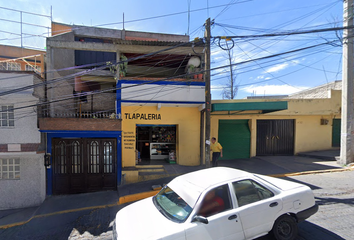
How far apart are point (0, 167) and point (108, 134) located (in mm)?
4300

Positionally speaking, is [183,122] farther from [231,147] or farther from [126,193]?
[126,193]

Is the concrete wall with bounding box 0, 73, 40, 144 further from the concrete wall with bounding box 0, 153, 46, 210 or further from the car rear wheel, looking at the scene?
the car rear wheel

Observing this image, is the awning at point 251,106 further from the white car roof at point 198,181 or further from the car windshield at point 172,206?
the car windshield at point 172,206

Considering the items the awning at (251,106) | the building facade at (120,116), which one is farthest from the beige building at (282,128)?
the building facade at (120,116)

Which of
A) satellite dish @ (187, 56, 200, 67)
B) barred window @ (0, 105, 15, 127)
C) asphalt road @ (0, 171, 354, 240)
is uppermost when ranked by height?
satellite dish @ (187, 56, 200, 67)

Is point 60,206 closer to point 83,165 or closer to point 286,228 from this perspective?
point 83,165

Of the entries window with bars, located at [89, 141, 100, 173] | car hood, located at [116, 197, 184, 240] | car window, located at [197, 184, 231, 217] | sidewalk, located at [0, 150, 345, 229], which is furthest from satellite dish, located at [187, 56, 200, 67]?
car hood, located at [116, 197, 184, 240]

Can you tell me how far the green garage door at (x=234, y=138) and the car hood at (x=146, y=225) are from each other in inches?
294

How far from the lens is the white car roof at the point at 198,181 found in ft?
9.75

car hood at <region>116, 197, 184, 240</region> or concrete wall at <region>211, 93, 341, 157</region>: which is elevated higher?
concrete wall at <region>211, 93, 341, 157</region>

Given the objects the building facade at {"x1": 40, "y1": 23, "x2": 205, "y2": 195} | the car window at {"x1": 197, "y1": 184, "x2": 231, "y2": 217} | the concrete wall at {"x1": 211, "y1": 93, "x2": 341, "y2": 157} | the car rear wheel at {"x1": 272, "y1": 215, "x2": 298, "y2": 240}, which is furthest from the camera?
the concrete wall at {"x1": 211, "y1": 93, "x2": 341, "y2": 157}

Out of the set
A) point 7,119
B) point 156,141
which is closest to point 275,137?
point 156,141

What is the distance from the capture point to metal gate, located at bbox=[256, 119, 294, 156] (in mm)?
10508

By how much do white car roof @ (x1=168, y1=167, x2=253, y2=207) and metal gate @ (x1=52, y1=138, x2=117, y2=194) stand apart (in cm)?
491
